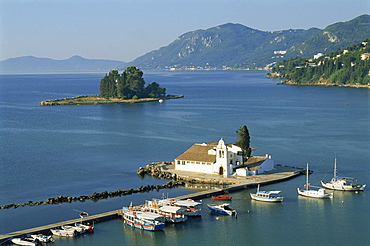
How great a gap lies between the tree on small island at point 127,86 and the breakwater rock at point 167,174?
238ft

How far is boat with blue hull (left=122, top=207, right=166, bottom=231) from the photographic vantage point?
34.2 meters

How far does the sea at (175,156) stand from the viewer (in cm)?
3397

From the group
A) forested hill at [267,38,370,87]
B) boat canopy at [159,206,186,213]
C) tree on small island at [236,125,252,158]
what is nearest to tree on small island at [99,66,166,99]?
forested hill at [267,38,370,87]

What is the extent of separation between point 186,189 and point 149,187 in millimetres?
2886

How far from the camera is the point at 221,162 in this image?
45219 mm

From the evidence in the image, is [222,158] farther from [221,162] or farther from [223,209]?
[223,209]

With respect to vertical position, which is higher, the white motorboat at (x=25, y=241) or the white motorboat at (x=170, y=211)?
the white motorboat at (x=170, y=211)

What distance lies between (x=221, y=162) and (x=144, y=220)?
12411mm

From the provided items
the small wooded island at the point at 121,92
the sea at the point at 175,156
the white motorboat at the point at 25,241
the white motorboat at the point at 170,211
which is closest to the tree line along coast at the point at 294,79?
the small wooded island at the point at 121,92

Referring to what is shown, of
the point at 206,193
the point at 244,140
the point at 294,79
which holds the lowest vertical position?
the point at 206,193

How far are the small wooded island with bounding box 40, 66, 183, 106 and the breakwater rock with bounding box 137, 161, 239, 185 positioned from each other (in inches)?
2783

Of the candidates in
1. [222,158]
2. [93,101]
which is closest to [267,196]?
[222,158]

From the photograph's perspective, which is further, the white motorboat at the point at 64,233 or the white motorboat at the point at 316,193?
Result: the white motorboat at the point at 316,193

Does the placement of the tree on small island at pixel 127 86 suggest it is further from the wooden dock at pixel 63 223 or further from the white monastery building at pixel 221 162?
the wooden dock at pixel 63 223
